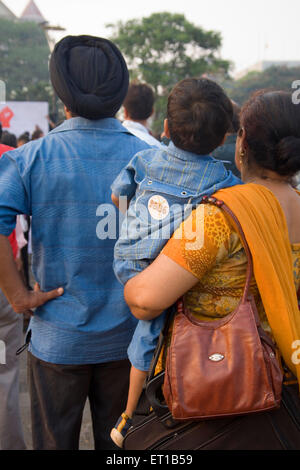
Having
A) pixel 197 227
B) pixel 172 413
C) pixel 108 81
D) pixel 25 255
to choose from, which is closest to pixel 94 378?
pixel 172 413

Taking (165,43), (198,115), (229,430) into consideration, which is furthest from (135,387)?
(165,43)

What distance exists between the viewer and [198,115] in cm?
137

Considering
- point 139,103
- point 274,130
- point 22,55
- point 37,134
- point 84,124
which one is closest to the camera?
point 274,130

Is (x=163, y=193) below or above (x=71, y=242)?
above

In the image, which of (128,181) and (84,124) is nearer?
(128,181)

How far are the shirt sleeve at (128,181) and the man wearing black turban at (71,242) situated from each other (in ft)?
0.74

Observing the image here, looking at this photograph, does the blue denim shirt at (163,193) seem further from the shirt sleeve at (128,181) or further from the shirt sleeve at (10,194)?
the shirt sleeve at (10,194)

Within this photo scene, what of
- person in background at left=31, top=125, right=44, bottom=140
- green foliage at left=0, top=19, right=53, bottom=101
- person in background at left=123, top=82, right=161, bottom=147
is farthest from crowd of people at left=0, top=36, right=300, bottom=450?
green foliage at left=0, top=19, right=53, bottom=101

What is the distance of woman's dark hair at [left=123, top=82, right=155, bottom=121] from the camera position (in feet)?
11.9

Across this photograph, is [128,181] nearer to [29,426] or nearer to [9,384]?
[9,384]

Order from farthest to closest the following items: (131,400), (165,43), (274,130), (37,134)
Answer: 1. (165,43)
2. (37,134)
3. (131,400)
4. (274,130)

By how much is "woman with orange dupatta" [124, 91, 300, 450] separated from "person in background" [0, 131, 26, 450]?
4.11 feet

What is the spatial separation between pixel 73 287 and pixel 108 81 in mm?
738

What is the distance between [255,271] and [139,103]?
104 inches
